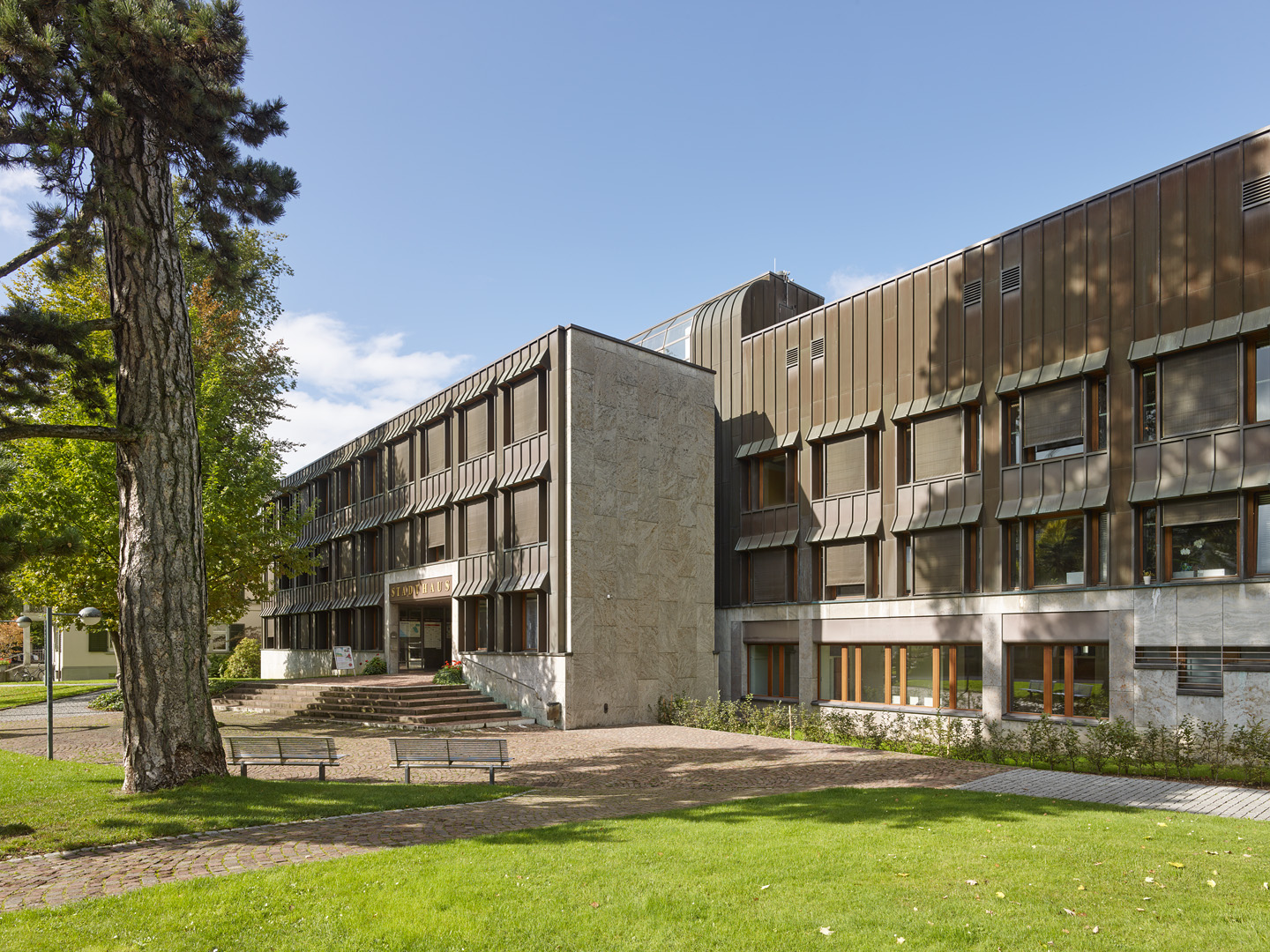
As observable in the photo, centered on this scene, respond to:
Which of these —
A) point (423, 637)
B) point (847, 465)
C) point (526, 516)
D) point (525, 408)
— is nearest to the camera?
point (847, 465)

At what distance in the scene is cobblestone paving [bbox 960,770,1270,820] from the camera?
12188 mm

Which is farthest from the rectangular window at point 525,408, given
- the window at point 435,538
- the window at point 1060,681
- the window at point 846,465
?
the window at point 1060,681

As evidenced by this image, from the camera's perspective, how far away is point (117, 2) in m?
11.3

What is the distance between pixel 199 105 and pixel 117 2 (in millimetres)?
1564

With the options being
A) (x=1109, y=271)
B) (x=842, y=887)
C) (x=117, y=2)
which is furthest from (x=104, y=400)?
(x=1109, y=271)

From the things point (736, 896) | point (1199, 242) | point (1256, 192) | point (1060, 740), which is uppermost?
point (1256, 192)

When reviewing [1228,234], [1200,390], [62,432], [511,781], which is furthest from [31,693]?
[1228,234]

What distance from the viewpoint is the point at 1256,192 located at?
1770 centimetres

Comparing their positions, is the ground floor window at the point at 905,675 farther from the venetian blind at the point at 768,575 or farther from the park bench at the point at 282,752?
the park bench at the point at 282,752

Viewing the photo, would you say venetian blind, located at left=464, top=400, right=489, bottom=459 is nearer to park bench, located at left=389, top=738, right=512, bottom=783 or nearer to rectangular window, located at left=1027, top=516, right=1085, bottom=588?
park bench, located at left=389, top=738, right=512, bottom=783

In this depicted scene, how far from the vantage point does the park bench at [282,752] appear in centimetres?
1423

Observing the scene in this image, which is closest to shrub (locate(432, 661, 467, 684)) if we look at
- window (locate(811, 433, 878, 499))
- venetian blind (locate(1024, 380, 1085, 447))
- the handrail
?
the handrail

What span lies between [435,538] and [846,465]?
1508 centimetres

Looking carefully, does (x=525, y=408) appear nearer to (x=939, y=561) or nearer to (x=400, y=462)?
(x=400, y=462)
